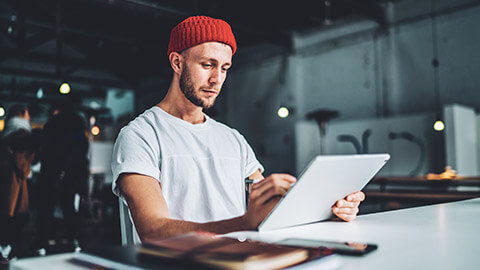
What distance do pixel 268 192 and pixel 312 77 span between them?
301 inches

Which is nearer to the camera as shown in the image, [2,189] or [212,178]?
[212,178]

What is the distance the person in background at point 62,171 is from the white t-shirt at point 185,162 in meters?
3.63

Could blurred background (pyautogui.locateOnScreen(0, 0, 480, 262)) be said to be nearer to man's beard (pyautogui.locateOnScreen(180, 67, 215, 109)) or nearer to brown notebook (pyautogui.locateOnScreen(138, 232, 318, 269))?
man's beard (pyautogui.locateOnScreen(180, 67, 215, 109))

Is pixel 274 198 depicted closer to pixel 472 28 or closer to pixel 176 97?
pixel 176 97

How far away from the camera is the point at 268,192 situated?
87cm

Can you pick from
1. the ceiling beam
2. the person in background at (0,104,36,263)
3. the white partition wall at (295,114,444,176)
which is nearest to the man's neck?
the person in background at (0,104,36,263)

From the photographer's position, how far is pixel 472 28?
6.02 meters

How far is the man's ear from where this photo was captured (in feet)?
4.99

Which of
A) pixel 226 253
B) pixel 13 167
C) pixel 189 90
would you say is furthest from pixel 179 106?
pixel 13 167

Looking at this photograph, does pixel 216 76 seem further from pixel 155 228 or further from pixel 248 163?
pixel 155 228

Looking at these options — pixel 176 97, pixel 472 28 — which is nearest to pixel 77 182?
pixel 176 97

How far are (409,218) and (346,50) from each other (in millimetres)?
6793

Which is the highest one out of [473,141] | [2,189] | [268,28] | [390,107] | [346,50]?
[268,28]

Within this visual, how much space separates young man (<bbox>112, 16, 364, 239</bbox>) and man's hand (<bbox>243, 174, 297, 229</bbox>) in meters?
0.35
